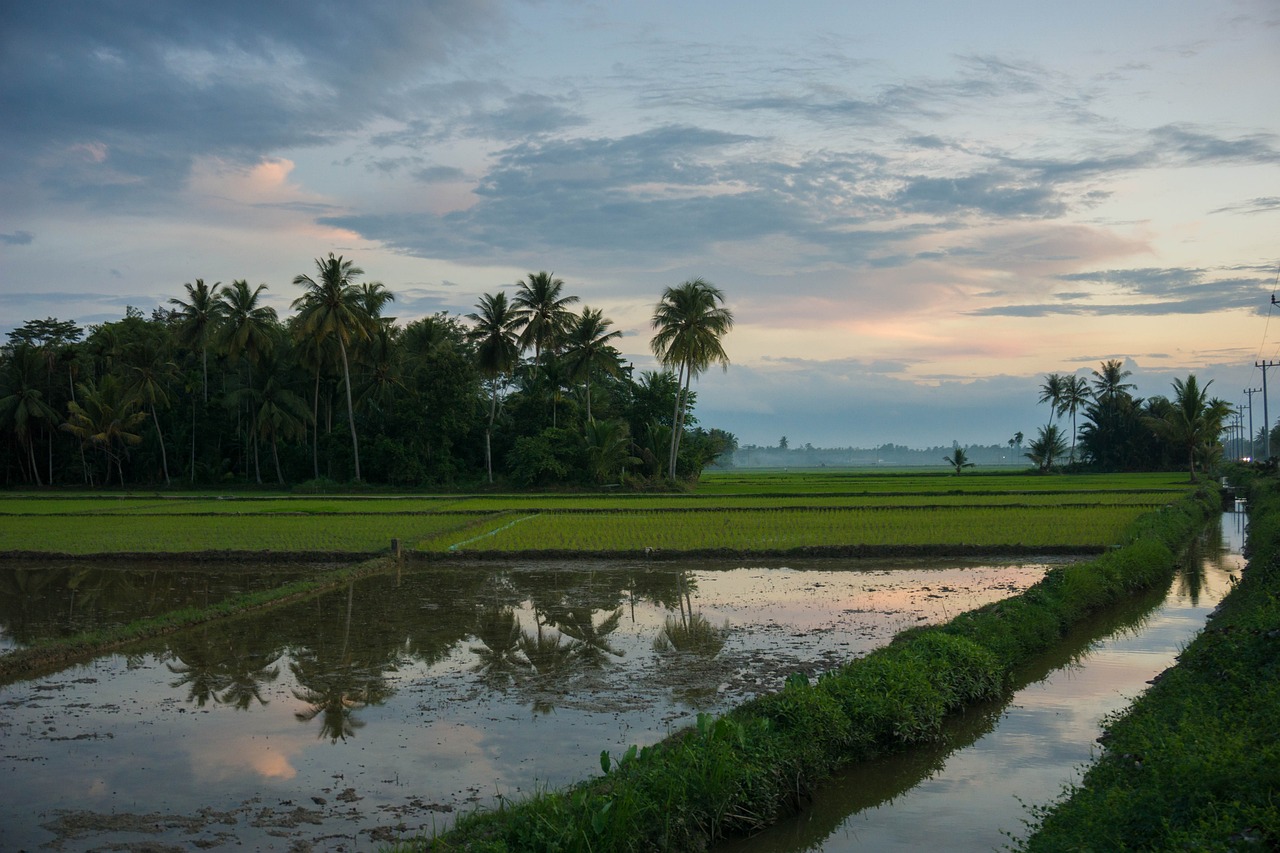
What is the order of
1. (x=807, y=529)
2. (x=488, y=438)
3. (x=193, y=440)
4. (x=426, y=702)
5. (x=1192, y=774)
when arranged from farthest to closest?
1. (x=193, y=440)
2. (x=488, y=438)
3. (x=807, y=529)
4. (x=426, y=702)
5. (x=1192, y=774)

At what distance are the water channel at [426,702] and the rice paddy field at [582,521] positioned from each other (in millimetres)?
4411

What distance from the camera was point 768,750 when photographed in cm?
596

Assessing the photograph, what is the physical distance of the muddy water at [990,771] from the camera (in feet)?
18.9

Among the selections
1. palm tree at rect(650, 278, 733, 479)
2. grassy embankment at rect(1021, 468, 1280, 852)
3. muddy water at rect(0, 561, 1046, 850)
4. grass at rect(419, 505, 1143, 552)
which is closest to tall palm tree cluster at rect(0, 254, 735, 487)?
palm tree at rect(650, 278, 733, 479)

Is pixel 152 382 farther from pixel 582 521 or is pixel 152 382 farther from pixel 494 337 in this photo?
pixel 582 521

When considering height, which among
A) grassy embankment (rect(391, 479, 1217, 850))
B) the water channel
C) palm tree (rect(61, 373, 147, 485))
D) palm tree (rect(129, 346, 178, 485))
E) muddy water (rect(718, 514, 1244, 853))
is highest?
palm tree (rect(129, 346, 178, 485))

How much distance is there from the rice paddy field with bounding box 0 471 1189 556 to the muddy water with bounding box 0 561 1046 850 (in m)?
4.15

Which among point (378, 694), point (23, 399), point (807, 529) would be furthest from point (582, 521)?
point (23, 399)

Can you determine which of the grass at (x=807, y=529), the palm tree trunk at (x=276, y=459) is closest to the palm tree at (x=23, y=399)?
the palm tree trunk at (x=276, y=459)

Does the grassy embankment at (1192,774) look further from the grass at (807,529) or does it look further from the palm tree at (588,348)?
the palm tree at (588,348)

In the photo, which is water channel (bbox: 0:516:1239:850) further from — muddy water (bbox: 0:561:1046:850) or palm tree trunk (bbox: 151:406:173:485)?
palm tree trunk (bbox: 151:406:173:485)

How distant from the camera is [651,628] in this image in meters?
11.5

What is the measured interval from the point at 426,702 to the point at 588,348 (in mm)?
34893

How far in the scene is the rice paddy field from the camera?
64.7 feet
